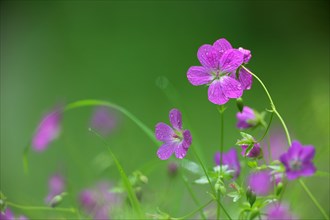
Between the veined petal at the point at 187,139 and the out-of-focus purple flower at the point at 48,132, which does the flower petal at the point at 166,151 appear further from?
the out-of-focus purple flower at the point at 48,132

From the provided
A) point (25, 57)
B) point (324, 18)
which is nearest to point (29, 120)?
point (25, 57)

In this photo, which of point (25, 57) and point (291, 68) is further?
point (25, 57)

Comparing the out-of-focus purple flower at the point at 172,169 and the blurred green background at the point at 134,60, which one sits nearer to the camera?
the out-of-focus purple flower at the point at 172,169

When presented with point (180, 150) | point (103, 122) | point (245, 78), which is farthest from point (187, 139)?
point (103, 122)

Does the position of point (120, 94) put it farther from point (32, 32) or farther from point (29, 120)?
point (32, 32)

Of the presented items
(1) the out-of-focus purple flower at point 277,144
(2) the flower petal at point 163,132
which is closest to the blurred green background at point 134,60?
(1) the out-of-focus purple flower at point 277,144
